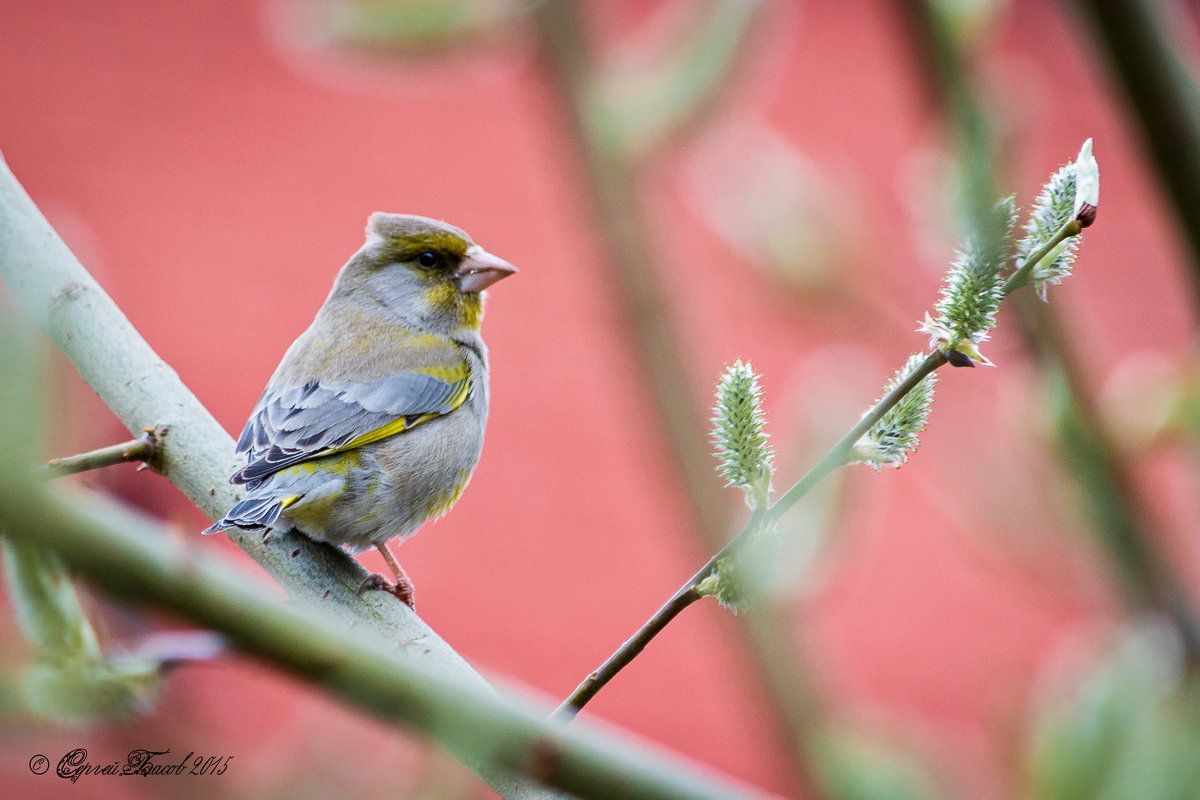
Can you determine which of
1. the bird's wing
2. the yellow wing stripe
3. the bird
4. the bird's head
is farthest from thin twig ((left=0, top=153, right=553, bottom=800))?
the bird's head

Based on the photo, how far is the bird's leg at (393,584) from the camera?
5.37ft

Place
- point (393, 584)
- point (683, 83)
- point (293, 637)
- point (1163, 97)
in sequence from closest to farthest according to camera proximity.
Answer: point (293, 637)
point (1163, 97)
point (683, 83)
point (393, 584)

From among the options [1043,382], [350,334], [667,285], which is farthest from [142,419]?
[1043,382]

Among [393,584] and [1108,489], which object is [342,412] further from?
[1108,489]

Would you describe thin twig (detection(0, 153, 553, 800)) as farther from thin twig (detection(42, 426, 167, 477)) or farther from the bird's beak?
the bird's beak

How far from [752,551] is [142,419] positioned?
962 mm

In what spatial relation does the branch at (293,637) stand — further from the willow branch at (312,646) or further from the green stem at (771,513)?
the green stem at (771,513)

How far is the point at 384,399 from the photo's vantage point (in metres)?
2.30

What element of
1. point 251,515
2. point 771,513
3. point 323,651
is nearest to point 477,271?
point 251,515

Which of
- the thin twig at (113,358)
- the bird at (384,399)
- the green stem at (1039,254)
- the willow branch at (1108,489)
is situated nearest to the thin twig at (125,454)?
the thin twig at (113,358)

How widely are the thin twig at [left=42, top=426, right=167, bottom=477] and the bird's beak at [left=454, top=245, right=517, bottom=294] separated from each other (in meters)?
1.05

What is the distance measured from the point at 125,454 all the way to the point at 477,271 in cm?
121

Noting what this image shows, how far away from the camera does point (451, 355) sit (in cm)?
248

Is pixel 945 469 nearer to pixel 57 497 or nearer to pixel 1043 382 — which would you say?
pixel 1043 382
